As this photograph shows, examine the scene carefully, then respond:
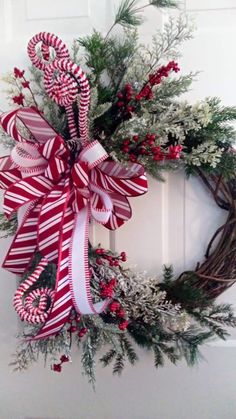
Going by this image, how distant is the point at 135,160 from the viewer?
2.72 ft

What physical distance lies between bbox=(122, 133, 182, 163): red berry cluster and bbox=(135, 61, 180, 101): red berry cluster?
8 centimetres

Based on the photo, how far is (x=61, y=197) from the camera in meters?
0.80

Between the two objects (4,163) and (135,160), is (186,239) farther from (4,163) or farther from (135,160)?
(4,163)

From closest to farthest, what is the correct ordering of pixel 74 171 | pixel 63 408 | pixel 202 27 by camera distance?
pixel 74 171 < pixel 202 27 < pixel 63 408

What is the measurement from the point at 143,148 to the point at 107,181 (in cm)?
10

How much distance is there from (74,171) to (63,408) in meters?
0.62

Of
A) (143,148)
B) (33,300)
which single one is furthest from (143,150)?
(33,300)

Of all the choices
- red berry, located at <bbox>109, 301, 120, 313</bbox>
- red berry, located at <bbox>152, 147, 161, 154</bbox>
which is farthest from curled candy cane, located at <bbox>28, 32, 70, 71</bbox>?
red berry, located at <bbox>109, 301, 120, 313</bbox>

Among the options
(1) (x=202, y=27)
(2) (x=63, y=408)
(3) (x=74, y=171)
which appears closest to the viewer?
(3) (x=74, y=171)

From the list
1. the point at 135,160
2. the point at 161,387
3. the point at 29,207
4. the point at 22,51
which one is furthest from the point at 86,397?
the point at 22,51

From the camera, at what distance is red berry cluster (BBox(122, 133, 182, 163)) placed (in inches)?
31.3

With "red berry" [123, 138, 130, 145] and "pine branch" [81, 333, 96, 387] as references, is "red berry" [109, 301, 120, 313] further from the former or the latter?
"red berry" [123, 138, 130, 145]

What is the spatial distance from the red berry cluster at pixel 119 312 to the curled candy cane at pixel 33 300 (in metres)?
0.12

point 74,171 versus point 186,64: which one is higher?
point 186,64
